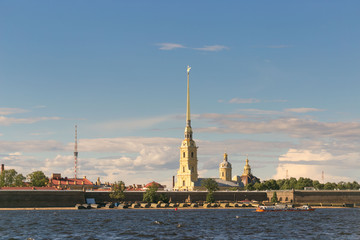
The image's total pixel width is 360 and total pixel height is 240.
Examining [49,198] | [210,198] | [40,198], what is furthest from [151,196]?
[40,198]

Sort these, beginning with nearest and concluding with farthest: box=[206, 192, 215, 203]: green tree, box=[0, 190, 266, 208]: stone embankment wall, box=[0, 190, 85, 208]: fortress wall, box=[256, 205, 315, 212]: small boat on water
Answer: box=[256, 205, 315, 212]: small boat on water → box=[0, 190, 85, 208]: fortress wall → box=[0, 190, 266, 208]: stone embankment wall → box=[206, 192, 215, 203]: green tree

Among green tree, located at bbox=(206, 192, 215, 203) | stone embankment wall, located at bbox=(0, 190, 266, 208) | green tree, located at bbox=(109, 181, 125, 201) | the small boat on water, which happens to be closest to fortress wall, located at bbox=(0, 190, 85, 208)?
stone embankment wall, located at bbox=(0, 190, 266, 208)

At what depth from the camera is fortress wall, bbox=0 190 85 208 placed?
157225 mm

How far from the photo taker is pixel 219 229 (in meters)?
87.1

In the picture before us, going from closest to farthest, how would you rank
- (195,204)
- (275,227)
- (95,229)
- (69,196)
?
(95,229) → (275,227) → (69,196) → (195,204)

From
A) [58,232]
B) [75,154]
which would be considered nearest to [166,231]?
[58,232]

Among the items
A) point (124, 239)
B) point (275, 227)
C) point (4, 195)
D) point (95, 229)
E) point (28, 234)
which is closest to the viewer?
point (124, 239)

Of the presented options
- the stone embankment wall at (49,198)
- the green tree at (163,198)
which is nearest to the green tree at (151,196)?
the green tree at (163,198)

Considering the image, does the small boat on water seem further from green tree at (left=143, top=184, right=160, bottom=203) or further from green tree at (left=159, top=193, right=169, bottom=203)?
green tree at (left=143, top=184, right=160, bottom=203)

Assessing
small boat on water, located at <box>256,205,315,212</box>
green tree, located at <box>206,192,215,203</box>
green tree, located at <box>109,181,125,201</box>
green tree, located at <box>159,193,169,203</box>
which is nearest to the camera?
small boat on water, located at <box>256,205,315,212</box>

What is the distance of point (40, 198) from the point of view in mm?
161750

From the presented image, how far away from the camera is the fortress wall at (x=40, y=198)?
15723cm

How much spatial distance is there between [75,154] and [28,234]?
358 ft

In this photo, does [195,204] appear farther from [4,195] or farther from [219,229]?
[219,229]
